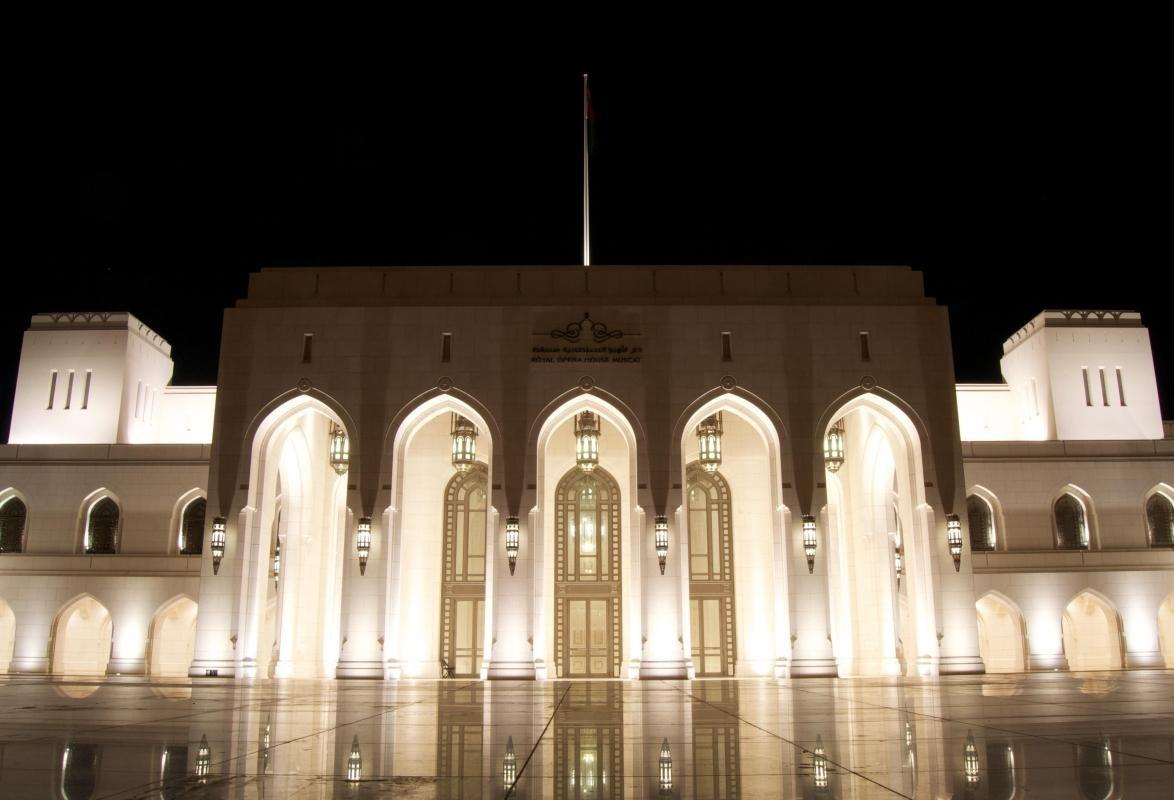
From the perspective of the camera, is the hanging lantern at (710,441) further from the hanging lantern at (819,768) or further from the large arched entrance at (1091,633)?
the hanging lantern at (819,768)

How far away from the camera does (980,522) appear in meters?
34.0

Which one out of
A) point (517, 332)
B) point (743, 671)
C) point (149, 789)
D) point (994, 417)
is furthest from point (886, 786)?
point (994, 417)

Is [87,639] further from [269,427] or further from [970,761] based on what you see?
[970,761]

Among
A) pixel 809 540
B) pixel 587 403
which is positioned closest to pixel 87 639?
pixel 587 403

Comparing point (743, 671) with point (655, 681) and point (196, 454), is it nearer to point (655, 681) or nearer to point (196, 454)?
point (655, 681)

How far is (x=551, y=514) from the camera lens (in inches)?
1278

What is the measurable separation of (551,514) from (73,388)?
1956 centimetres

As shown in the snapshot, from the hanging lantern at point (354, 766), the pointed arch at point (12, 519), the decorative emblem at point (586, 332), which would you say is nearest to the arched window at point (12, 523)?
the pointed arch at point (12, 519)

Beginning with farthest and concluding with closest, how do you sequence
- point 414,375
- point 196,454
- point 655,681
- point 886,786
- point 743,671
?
point 196,454, point 743,671, point 414,375, point 655,681, point 886,786

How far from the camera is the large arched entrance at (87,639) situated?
34656 millimetres

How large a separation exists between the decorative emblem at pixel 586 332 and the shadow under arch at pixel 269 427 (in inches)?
253

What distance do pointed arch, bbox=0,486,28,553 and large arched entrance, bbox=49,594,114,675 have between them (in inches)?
121

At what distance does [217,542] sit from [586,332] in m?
11.9

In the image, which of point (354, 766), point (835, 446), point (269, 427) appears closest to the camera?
point (354, 766)
